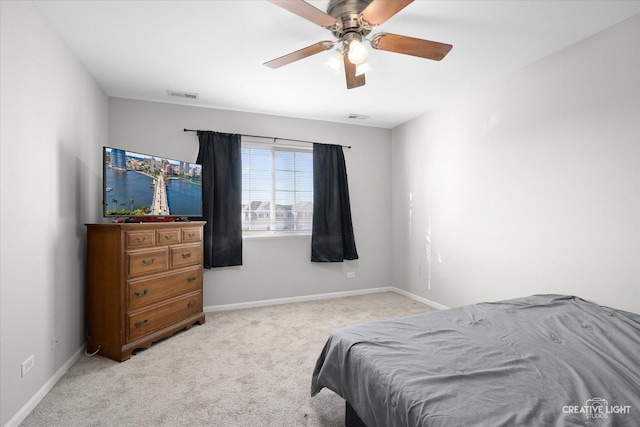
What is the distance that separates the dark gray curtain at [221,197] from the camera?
12.6 ft

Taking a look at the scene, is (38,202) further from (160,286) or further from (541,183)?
(541,183)

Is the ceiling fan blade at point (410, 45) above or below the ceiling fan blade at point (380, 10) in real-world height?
below

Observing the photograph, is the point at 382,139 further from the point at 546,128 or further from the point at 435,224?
the point at 546,128

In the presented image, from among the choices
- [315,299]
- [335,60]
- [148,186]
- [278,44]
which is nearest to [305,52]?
[335,60]

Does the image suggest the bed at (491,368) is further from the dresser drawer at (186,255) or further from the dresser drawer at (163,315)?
the dresser drawer at (186,255)

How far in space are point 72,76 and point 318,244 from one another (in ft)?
10.6

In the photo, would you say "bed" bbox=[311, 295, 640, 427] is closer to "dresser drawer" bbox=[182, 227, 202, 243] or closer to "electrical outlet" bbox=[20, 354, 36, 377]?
"electrical outlet" bbox=[20, 354, 36, 377]

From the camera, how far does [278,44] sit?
2.54 metres

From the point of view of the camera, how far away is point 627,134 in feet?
7.24

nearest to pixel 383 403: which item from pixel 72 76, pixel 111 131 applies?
pixel 72 76

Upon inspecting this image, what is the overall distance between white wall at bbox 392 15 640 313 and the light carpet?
5.88ft

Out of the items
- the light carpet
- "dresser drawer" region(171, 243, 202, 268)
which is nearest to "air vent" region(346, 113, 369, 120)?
"dresser drawer" region(171, 243, 202, 268)

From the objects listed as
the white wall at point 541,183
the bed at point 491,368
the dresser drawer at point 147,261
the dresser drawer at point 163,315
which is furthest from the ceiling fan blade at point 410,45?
the dresser drawer at point 163,315

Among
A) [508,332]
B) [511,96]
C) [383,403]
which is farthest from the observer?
[511,96]
